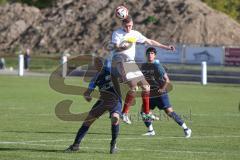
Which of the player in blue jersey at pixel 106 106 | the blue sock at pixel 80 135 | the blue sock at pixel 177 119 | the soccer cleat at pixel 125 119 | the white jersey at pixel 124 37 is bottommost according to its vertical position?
the soccer cleat at pixel 125 119

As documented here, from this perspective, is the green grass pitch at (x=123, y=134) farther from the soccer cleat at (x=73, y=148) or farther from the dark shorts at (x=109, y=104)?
the dark shorts at (x=109, y=104)

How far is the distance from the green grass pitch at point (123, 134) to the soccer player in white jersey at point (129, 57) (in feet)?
2.87

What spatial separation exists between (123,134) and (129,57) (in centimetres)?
223

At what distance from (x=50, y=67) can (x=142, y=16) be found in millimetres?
15499

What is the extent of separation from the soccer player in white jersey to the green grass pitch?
876mm

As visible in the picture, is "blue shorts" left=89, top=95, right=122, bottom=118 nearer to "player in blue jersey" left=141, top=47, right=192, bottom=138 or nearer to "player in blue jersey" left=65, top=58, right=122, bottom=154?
"player in blue jersey" left=65, top=58, right=122, bottom=154

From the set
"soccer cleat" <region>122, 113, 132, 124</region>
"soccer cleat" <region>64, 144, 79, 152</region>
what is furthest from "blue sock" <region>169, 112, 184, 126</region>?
"soccer cleat" <region>64, 144, 79, 152</region>

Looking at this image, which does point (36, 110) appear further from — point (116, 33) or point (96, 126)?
point (116, 33)

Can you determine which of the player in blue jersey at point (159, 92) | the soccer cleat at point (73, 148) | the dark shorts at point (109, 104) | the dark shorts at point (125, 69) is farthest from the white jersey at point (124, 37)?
the soccer cleat at point (73, 148)

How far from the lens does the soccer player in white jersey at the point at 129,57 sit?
15383 mm

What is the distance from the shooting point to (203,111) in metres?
26.5

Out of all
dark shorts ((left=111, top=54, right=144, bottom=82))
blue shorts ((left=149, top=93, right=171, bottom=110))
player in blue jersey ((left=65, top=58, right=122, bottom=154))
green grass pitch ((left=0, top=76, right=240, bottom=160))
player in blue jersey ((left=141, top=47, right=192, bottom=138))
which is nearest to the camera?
green grass pitch ((left=0, top=76, right=240, bottom=160))

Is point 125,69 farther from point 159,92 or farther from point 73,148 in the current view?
point 73,148

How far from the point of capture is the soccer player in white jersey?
1538 centimetres
